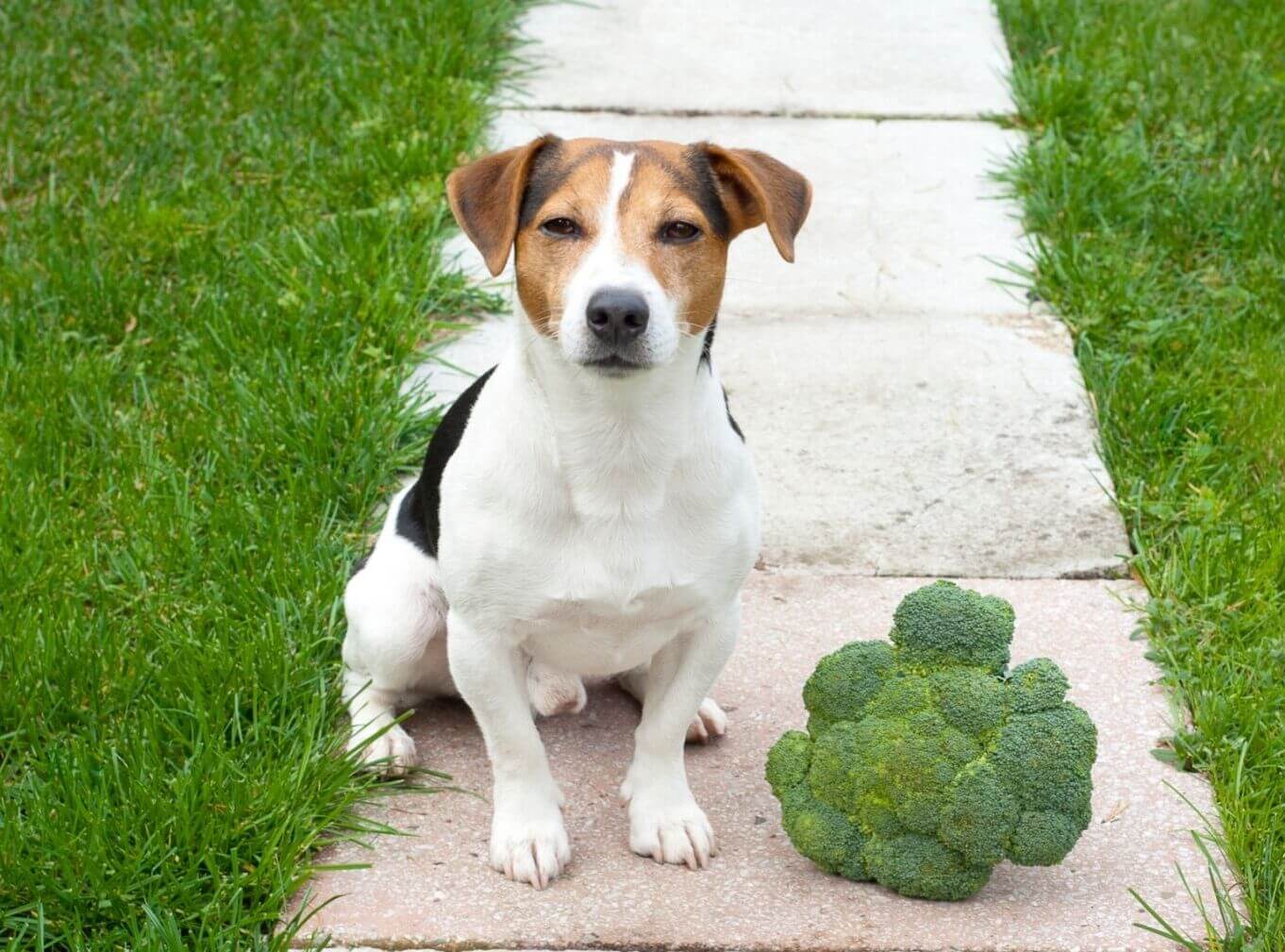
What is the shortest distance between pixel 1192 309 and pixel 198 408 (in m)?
3.54

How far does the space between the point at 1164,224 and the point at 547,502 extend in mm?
3837

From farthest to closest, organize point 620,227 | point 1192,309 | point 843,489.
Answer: point 1192,309
point 843,489
point 620,227

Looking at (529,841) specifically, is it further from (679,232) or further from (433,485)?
(679,232)

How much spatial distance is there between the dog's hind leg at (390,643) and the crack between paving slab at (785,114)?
368 centimetres

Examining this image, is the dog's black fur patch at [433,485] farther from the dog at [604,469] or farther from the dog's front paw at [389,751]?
the dog's front paw at [389,751]

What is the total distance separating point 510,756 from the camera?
3.61 metres

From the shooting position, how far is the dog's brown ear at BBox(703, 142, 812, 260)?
3.41 m

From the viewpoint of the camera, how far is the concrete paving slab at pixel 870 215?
6.25m

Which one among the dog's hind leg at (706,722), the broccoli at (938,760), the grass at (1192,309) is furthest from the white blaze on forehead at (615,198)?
the grass at (1192,309)

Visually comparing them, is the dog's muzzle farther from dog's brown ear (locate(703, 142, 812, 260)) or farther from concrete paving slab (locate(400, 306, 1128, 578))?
concrete paving slab (locate(400, 306, 1128, 578))

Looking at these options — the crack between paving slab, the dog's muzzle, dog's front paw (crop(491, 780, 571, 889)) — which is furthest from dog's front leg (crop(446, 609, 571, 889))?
the crack between paving slab

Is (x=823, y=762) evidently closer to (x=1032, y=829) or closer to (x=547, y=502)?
(x=1032, y=829)

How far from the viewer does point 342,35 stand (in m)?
7.54

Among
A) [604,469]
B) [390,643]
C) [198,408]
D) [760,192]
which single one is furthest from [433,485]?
[198,408]
